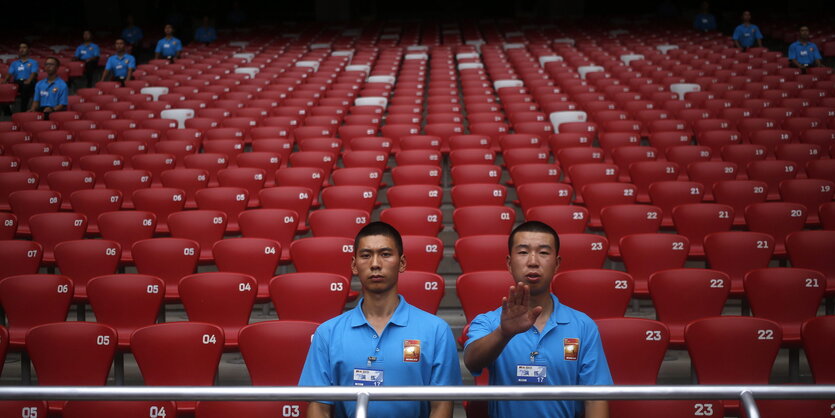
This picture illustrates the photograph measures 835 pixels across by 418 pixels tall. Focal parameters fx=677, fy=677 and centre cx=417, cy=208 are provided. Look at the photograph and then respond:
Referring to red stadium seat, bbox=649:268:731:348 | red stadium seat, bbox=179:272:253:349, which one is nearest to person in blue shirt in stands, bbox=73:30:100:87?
red stadium seat, bbox=179:272:253:349

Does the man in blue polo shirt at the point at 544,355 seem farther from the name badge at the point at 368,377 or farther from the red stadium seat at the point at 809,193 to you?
the red stadium seat at the point at 809,193

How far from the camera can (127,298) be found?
152 inches

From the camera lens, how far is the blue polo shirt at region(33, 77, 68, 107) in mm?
9250

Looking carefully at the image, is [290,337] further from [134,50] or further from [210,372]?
[134,50]

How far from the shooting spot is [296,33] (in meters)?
18.7

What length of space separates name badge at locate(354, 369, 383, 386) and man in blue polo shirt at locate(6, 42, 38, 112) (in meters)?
9.93

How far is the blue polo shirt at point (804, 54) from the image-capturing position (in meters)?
11.4

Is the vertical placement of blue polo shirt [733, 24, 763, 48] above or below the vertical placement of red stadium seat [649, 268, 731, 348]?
above

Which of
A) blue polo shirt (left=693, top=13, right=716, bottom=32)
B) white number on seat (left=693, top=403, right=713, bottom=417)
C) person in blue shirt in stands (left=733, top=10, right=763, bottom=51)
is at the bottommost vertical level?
white number on seat (left=693, top=403, right=713, bottom=417)

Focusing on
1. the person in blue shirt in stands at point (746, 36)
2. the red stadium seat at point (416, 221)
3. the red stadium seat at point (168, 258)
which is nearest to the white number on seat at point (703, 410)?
the red stadium seat at point (416, 221)

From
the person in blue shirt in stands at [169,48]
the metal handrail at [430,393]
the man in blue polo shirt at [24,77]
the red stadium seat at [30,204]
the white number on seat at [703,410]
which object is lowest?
the white number on seat at [703,410]

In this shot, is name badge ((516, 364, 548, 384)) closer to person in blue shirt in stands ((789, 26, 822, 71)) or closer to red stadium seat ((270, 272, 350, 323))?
red stadium seat ((270, 272, 350, 323))

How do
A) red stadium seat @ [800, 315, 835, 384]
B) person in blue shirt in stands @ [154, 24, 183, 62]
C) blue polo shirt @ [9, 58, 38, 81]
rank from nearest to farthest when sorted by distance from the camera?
1. red stadium seat @ [800, 315, 835, 384]
2. blue polo shirt @ [9, 58, 38, 81]
3. person in blue shirt in stands @ [154, 24, 183, 62]

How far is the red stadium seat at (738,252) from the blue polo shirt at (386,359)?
2681 millimetres
